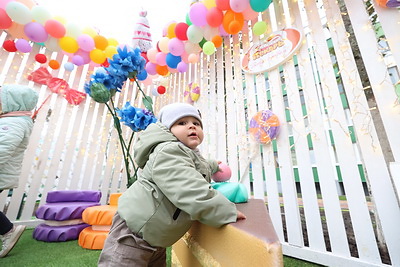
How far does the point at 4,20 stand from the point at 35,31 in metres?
0.26

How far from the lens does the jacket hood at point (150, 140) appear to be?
34.6 inches

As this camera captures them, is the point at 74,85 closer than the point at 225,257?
No

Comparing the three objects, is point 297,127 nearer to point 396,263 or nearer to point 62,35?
point 396,263

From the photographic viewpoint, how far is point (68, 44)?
2.24 meters

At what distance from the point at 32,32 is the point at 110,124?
1.27 m

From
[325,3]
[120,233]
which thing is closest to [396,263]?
[120,233]

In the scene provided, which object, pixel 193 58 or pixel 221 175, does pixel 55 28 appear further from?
pixel 221 175

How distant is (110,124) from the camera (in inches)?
109

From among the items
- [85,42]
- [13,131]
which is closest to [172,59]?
[85,42]

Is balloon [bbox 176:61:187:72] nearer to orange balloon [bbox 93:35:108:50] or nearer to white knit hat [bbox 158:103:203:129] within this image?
orange balloon [bbox 93:35:108:50]

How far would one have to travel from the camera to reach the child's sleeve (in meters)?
0.60

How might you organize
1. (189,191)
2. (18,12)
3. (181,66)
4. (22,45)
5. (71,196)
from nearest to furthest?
1. (189,191)
2. (18,12)
3. (71,196)
4. (22,45)
5. (181,66)

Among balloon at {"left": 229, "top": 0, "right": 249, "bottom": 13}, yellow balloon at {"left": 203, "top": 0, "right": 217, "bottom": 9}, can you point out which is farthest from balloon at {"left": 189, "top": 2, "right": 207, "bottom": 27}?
balloon at {"left": 229, "top": 0, "right": 249, "bottom": 13}

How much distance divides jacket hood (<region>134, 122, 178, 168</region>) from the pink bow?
212cm
